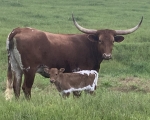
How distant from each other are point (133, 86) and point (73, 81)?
11.1 feet

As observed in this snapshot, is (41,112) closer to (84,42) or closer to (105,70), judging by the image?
(84,42)

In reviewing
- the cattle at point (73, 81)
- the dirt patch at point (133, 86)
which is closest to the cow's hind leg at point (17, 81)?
the cattle at point (73, 81)

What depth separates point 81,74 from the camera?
8250 millimetres

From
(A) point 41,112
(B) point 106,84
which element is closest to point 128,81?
(B) point 106,84

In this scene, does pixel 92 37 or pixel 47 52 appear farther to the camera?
pixel 92 37

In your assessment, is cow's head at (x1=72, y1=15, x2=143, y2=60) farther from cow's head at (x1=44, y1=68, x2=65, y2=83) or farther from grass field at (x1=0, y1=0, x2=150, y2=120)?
cow's head at (x1=44, y1=68, x2=65, y2=83)

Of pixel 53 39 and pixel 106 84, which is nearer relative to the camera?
A: pixel 53 39

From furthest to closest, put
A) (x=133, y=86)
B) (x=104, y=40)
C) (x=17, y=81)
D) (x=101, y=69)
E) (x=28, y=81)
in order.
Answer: (x=101, y=69) < (x=133, y=86) < (x=104, y=40) < (x=17, y=81) < (x=28, y=81)

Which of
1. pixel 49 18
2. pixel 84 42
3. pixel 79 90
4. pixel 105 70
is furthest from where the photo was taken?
pixel 49 18

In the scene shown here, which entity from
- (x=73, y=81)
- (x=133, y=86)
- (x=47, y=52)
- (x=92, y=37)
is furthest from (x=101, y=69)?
(x=47, y=52)

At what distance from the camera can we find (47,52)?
793 cm

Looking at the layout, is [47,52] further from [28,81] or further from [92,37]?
[92,37]

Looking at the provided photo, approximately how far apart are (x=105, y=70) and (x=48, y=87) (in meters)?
3.12

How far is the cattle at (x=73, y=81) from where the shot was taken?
8.01 metres
